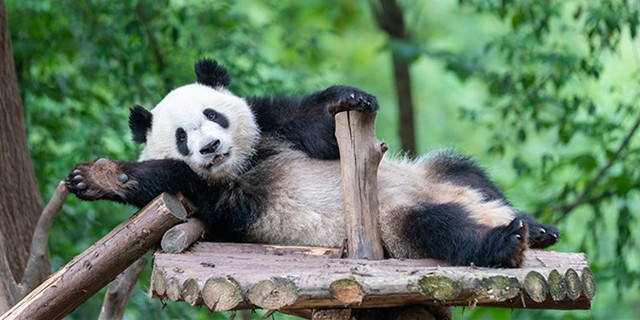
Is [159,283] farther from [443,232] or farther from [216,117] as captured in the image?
[443,232]

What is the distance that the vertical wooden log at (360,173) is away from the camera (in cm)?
348

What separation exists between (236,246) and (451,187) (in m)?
1.36

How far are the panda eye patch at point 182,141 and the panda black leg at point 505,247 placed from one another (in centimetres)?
173

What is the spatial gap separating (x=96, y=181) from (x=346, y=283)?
1.56 meters

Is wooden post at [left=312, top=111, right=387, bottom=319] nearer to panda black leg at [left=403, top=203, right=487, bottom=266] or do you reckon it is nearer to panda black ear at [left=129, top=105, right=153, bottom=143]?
panda black leg at [left=403, top=203, right=487, bottom=266]

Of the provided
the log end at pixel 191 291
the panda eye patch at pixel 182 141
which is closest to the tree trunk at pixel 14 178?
the panda eye patch at pixel 182 141

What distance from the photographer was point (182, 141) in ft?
12.9

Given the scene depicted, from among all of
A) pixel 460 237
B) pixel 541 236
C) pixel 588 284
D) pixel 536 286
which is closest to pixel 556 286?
pixel 536 286

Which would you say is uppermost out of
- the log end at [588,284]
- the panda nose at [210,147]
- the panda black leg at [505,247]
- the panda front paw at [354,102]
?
the panda front paw at [354,102]

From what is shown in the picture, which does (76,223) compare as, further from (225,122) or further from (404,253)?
(404,253)

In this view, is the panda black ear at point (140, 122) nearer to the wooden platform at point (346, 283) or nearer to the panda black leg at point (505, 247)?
the wooden platform at point (346, 283)

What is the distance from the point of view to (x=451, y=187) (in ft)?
13.4

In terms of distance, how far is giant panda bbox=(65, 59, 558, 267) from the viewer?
3.54 m

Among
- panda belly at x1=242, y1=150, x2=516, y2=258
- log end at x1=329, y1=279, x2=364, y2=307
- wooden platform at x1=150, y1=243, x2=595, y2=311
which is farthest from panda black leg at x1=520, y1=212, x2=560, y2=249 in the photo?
log end at x1=329, y1=279, x2=364, y2=307
